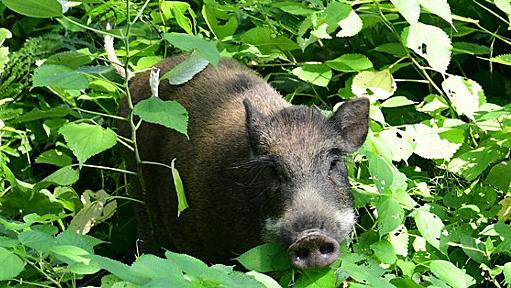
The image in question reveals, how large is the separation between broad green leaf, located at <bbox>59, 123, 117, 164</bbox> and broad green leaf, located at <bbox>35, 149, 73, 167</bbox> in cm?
140

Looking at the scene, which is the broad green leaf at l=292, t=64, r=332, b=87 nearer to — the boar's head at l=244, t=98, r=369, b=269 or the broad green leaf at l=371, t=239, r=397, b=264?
the boar's head at l=244, t=98, r=369, b=269

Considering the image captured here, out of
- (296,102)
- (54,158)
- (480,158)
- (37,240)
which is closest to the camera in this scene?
(37,240)

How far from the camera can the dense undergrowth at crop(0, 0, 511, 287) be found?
12.0ft

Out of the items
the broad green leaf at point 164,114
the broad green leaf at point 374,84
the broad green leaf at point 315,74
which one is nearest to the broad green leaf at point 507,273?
the broad green leaf at point 164,114

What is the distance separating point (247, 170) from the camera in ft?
14.8

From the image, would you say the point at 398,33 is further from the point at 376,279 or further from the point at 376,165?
the point at 376,279

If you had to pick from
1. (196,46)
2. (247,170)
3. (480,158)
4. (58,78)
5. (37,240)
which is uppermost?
(196,46)

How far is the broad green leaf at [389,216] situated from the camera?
13.1 feet

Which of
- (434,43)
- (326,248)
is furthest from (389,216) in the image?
(434,43)

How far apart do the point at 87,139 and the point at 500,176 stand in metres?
1.96

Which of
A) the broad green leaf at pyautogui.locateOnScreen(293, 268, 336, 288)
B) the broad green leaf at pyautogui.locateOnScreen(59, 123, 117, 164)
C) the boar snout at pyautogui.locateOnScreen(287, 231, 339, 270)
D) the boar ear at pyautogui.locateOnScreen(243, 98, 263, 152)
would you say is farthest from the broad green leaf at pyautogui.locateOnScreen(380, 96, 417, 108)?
the broad green leaf at pyautogui.locateOnScreen(59, 123, 117, 164)

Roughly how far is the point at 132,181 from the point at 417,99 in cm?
172

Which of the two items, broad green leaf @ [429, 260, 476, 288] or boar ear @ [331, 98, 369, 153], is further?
boar ear @ [331, 98, 369, 153]

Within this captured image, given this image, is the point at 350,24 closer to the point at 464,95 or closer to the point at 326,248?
the point at 464,95
